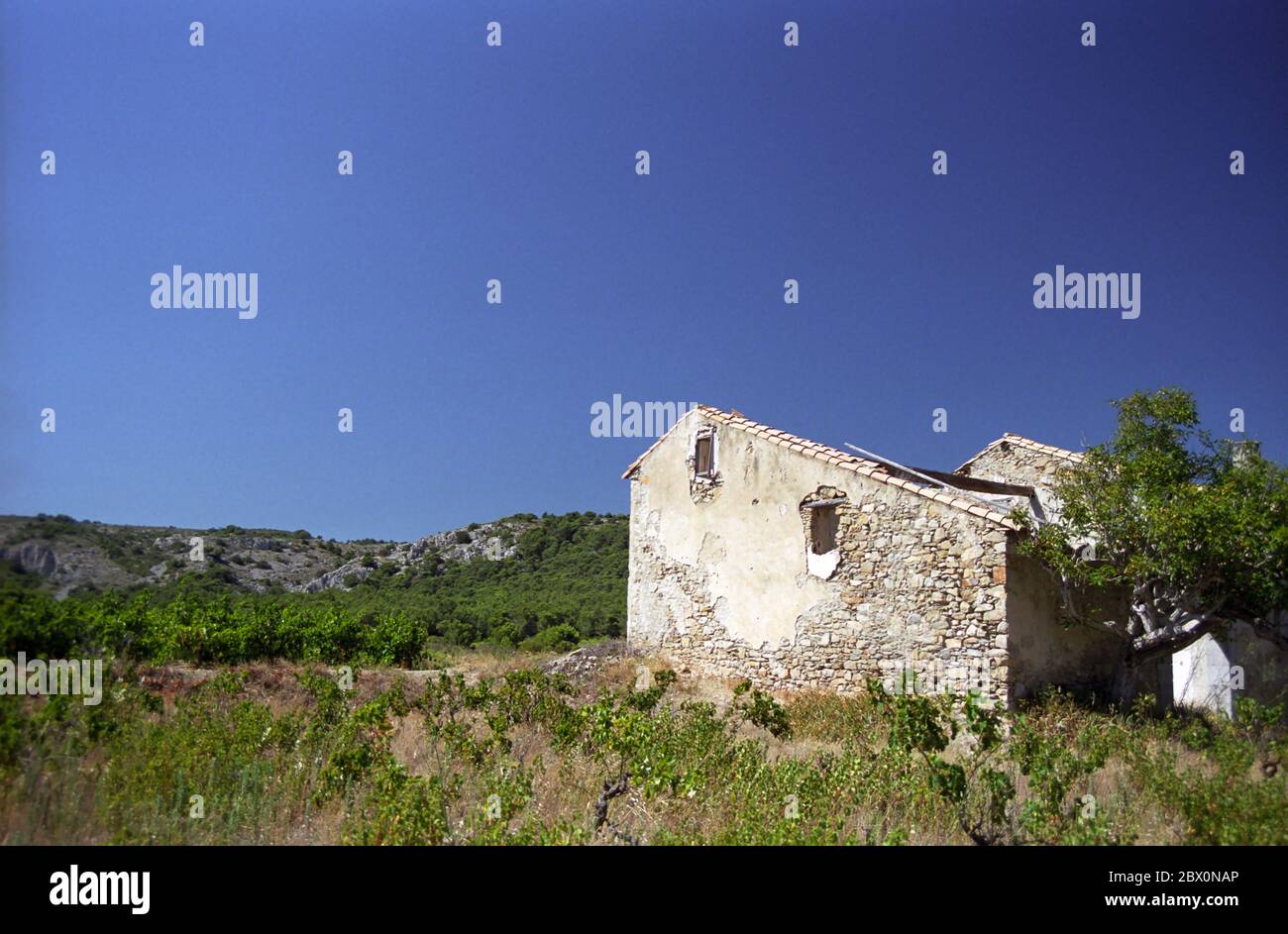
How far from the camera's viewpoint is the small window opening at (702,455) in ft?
51.5

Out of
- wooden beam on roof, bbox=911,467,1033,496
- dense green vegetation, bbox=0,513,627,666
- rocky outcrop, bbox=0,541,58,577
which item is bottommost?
dense green vegetation, bbox=0,513,627,666

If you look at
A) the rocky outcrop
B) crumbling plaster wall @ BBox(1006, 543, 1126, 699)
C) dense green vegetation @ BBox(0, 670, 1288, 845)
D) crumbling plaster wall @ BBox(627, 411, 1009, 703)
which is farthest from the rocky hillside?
crumbling plaster wall @ BBox(1006, 543, 1126, 699)

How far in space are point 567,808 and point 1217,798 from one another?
4312 millimetres

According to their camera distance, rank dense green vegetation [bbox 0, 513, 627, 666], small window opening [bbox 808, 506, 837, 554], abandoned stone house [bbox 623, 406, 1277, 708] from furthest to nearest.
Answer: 1. small window opening [bbox 808, 506, 837, 554]
2. abandoned stone house [bbox 623, 406, 1277, 708]
3. dense green vegetation [bbox 0, 513, 627, 666]

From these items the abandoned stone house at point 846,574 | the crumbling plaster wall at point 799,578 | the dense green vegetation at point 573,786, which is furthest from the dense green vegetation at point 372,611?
the abandoned stone house at point 846,574

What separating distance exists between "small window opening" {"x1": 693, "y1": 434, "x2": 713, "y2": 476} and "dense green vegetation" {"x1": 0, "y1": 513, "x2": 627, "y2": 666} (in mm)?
7618

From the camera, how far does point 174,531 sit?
34.2 meters

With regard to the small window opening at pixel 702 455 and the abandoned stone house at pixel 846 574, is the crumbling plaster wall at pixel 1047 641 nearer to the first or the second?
the abandoned stone house at pixel 846 574

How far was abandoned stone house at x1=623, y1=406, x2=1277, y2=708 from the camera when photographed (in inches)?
449

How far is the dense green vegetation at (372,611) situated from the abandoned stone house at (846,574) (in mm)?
6831

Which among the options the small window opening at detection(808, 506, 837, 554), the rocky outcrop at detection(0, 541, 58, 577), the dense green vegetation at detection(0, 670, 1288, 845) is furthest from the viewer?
the small window opening at detection(808, 506, 837, 554)

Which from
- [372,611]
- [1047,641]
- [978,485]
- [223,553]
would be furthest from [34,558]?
[223,553]

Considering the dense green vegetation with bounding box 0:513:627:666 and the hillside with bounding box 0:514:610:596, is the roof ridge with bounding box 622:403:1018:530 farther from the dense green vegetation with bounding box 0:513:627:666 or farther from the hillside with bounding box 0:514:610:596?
the hillside with bounding box 0:514:610:596
